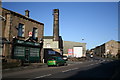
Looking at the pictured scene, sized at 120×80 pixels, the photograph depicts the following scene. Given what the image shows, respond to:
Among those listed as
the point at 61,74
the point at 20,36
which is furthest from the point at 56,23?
the point at 61,74

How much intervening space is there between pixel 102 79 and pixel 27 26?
1872 cm

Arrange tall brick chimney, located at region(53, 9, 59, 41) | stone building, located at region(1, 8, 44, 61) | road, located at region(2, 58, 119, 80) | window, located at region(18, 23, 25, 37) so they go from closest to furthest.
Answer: road, located at region(2, 58, 119, 80) → stone building, located at region(1, 8, 44, 61) → window, located at region(18, 23, 25, 37) → tall brick chimney, located at region(53, 9, 59, 41)

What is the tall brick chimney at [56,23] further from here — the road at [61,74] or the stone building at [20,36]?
the road at [61,74]

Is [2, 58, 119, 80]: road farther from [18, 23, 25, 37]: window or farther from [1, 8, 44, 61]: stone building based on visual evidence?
[18, 23, 25, 37]: window

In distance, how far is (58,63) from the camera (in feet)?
78.6

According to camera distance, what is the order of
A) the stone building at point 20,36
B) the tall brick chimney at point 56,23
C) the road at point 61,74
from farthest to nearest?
the tall brick chimney at point 56,23 < the stone building at point 20,36 < the road at point 61,74

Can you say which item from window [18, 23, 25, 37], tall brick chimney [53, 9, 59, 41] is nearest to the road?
window [18, 23, 25, 37]

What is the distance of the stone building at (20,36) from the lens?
22.0 meters

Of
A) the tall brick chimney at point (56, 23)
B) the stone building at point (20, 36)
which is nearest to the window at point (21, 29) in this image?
the stone building at point (20, 36)

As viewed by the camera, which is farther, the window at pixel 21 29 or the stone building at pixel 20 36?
the window at pixel 21 29

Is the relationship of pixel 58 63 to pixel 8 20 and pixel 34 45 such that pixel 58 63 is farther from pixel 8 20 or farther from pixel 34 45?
pixel 8 20

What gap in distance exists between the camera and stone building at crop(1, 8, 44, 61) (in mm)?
21967

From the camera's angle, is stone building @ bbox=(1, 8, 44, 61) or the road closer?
the road

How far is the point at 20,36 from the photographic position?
81.3ft
